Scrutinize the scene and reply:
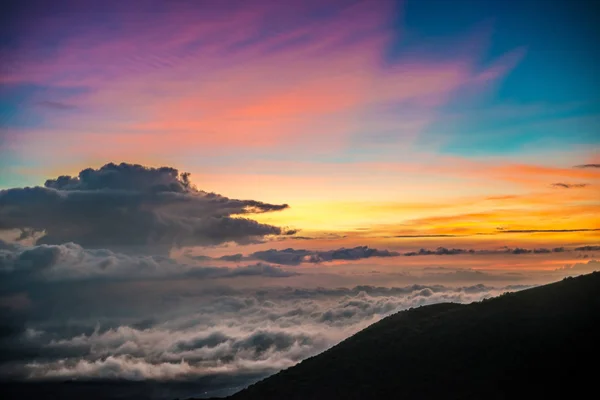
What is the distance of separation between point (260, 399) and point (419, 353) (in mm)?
22104

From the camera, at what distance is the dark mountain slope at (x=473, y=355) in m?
62.1

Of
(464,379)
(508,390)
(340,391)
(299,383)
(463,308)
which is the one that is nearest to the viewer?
(508,390)

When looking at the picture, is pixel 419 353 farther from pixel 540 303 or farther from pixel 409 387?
pixel 540 303

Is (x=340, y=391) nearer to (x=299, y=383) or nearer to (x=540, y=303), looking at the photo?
(x=299, y=383)

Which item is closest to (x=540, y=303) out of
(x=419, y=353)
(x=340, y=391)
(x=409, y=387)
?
(x=419, y=353)

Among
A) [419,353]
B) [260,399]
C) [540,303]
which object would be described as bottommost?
[260,399]

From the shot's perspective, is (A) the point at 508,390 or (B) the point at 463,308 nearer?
(A) the point at 508,390

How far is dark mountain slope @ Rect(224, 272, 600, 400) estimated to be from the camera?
6212cm

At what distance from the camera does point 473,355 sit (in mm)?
68812

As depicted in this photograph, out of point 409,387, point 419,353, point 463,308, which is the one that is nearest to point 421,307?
point 463,308

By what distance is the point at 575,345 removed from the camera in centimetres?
6594

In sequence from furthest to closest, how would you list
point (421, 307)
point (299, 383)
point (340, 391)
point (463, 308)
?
1. point (421, 307)
2. point (463, 308)
3. point (299, 383)
4. point (340, 391)

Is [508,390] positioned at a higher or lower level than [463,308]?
lower

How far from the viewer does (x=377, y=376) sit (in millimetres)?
71312
